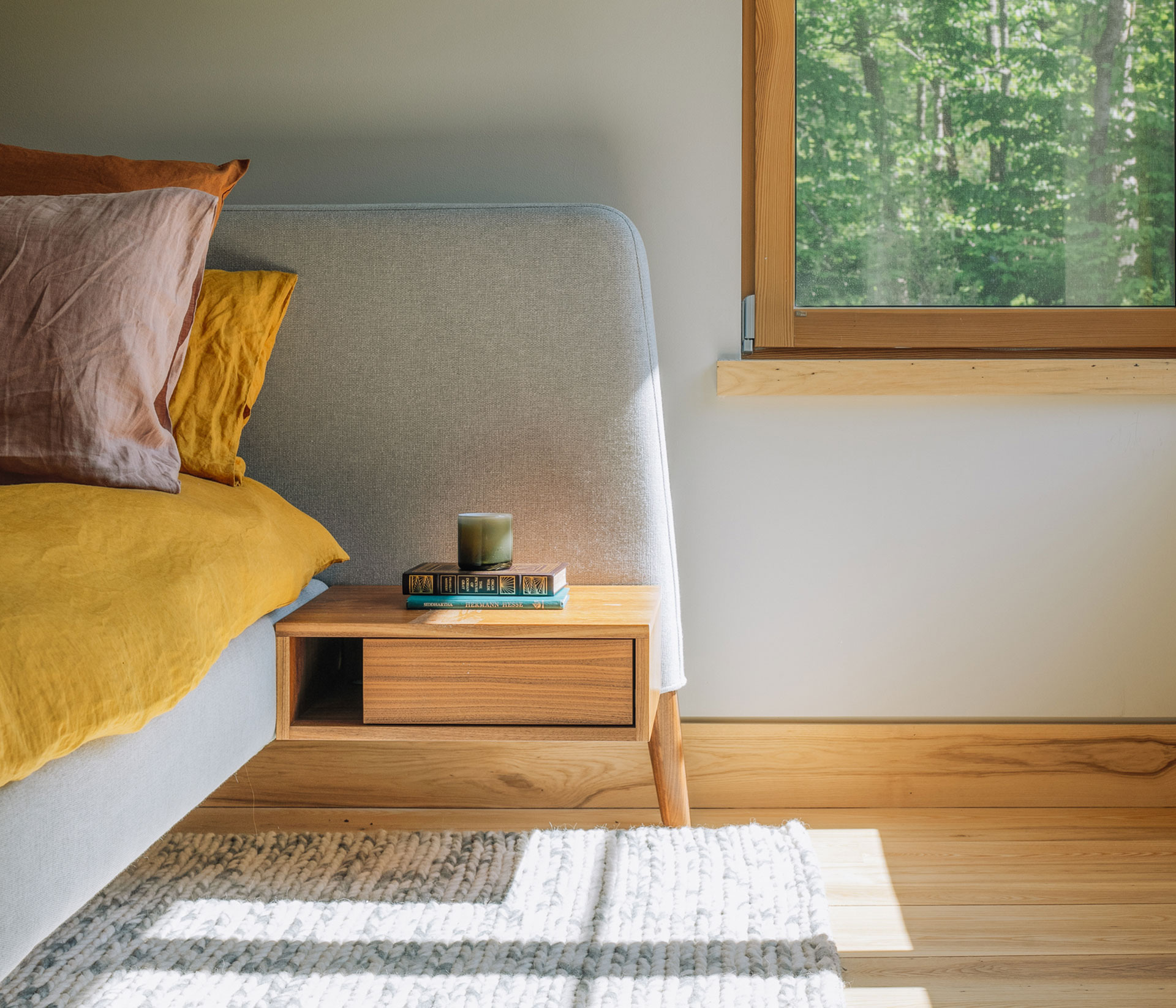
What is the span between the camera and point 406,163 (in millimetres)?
1697

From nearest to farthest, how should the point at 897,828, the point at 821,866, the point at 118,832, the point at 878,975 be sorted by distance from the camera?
the point at 118,832 < the point at 878,975 < the point at 821,866 < the point at 897,828

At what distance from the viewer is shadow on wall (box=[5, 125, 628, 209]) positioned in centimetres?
169

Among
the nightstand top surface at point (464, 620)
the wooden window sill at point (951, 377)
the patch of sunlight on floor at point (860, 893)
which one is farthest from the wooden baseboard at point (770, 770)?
the wooden window sill at point (951, 377)

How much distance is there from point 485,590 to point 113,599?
52cm

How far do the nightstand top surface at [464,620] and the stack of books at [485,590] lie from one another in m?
0.01

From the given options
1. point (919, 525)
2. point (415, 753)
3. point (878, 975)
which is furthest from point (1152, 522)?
point (415, 753)

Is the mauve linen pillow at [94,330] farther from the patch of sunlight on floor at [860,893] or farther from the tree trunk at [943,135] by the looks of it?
the tree trunk at [943,135]

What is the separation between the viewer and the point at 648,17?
1.66 m

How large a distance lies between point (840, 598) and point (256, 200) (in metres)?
1.30

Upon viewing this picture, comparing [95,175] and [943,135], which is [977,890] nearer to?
[943,135]

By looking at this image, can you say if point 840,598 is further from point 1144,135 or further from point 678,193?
point 1144,135

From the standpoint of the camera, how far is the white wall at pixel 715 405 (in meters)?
1.68

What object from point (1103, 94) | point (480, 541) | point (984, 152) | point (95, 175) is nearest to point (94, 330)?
point (95, 175)

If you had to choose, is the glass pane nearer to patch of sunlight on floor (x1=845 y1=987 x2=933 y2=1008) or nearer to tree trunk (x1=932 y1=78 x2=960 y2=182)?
tree trunk (x1=932 y1=78 x2=960 y2=182)
